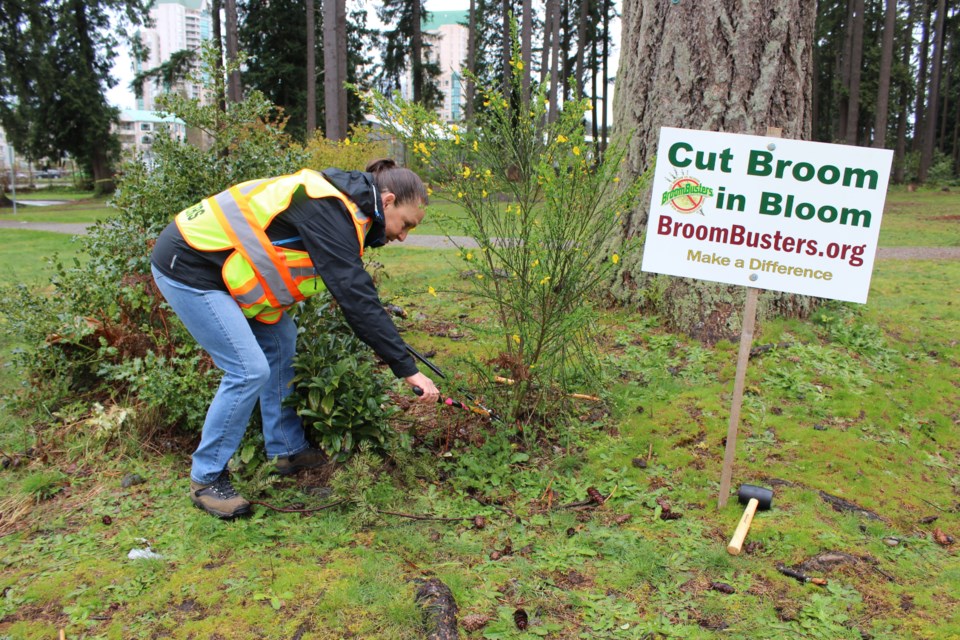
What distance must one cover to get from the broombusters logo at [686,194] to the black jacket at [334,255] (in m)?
1.36

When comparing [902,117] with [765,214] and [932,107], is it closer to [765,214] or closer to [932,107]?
[932,107]

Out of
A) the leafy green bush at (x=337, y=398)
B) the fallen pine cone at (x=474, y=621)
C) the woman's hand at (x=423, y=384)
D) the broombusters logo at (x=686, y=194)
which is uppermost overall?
the broombusters logo at (x=686, y=194)

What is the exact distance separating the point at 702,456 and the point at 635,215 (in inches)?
89.7

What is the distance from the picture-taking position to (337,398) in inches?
137

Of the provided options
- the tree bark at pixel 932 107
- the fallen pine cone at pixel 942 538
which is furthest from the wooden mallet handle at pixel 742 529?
the tree bark at pixel 932 107

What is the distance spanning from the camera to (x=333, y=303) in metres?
4.21

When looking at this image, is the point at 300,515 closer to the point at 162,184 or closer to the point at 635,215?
the point at 162,184

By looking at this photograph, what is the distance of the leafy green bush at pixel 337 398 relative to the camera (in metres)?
3.45

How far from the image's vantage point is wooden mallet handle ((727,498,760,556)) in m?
3.01

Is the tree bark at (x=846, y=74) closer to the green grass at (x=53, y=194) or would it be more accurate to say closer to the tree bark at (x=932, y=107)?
the tree bark at (x=932, y=107)

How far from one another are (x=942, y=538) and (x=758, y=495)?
798 mm

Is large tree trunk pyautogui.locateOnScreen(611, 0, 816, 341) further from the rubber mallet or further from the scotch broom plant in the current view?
the rubber mallet

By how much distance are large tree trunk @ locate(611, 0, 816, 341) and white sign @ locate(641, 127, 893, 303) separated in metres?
1.66

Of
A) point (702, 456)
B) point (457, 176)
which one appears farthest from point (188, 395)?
point (702, 456)
